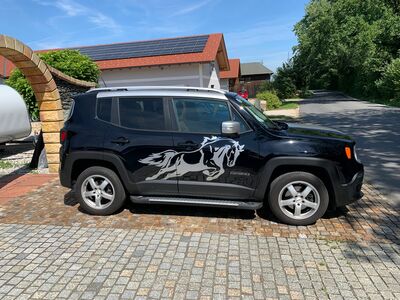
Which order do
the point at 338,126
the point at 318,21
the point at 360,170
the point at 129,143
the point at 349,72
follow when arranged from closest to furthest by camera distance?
the point at 360,170 < the point at 129,143 < the point at 338,126 < the point at 318,21 < the point at 349,72

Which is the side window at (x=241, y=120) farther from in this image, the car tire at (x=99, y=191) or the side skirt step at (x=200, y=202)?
the car tire at (x=99, y=191)

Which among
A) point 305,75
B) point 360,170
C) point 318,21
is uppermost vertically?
point 318,21

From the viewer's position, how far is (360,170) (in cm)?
448

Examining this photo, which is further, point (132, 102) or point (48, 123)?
point (48, 123)

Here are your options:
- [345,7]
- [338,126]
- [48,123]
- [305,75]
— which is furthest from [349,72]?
[48,123]

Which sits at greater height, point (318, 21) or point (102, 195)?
point (318, 21)

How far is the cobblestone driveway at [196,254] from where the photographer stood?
3186mm

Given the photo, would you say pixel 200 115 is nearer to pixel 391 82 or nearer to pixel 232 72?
pixel 391 82

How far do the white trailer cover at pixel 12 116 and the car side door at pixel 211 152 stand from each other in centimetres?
706

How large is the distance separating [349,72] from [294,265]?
148 ft

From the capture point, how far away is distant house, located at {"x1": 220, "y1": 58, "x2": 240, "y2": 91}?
114 ft

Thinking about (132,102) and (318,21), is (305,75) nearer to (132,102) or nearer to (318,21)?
(318,21)

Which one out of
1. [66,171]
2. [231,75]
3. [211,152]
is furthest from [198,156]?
[231,75]

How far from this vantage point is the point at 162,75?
752 inches
